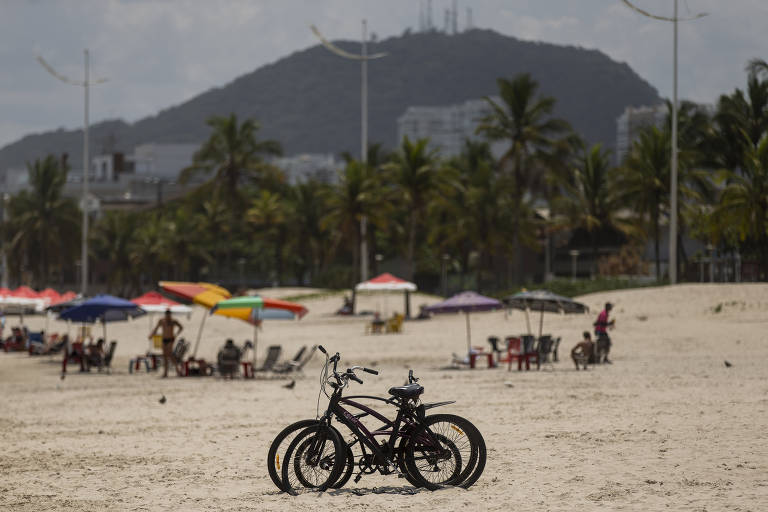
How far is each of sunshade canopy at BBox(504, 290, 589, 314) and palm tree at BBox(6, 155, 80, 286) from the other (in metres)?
53.4

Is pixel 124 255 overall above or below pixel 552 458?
above

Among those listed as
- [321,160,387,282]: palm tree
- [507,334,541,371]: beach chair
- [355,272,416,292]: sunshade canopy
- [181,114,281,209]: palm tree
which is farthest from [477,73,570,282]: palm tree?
[507,334,541,371]: beach chair

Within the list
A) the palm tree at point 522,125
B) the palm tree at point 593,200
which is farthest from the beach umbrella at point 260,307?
the palm tree at point 593,200

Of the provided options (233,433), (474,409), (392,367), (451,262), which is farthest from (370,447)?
(451,262)

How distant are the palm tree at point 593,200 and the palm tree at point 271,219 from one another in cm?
2254

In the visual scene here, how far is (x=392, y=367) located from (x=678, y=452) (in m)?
14.7

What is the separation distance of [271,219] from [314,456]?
63866 millimetres

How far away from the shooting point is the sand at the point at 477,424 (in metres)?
8.16

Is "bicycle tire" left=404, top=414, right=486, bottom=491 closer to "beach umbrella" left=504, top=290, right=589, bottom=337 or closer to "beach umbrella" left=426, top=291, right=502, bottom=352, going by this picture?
"beach umbrella" left=504, top=290, right=589, bottom=337

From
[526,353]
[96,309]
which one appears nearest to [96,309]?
[96,309]

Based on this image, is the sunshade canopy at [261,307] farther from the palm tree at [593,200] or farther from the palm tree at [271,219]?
the palm tree at [271,219]

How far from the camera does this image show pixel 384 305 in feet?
160

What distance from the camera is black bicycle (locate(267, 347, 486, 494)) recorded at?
27.0 ft

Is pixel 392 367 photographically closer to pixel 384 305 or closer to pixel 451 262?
pixel 384 305
